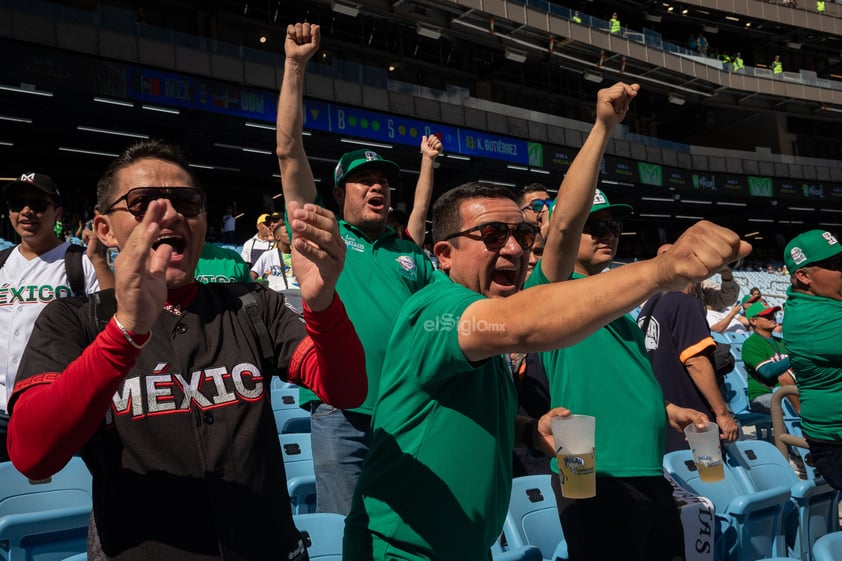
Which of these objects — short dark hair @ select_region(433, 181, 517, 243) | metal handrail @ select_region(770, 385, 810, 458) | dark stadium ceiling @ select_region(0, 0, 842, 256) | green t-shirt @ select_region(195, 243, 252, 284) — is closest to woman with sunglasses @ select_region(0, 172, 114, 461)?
green t-shirt @ select_region(195, 243, 252, 284)

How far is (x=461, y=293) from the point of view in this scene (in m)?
1.51

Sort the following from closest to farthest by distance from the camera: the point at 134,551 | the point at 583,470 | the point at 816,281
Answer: the point at 134,551, the point at 583,470, the point at 816,281

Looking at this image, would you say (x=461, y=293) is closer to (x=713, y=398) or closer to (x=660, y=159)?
(x=713, y=398)

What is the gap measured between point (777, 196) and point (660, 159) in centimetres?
745

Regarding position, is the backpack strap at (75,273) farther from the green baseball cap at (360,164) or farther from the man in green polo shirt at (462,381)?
the man in green polo shirt at (462,381)

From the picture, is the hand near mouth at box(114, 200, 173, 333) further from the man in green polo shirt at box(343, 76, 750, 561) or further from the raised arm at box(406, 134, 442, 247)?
the raised arm at box(406, 134, 442, 247)

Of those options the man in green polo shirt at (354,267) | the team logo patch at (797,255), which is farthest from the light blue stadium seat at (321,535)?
the team logo patch at (797,255)

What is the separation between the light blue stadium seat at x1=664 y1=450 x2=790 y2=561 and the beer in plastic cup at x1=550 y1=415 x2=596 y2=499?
1.56 metres

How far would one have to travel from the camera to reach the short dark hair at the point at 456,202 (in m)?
1.86

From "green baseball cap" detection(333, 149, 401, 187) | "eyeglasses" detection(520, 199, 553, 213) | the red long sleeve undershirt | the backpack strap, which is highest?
"green baseball cap" detection(333, 149, 401, 187)

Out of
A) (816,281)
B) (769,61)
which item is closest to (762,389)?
(816,281)

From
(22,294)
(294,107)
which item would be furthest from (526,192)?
(22,294)

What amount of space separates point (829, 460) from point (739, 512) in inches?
36.6

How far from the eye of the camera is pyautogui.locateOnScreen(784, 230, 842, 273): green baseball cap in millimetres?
3537
